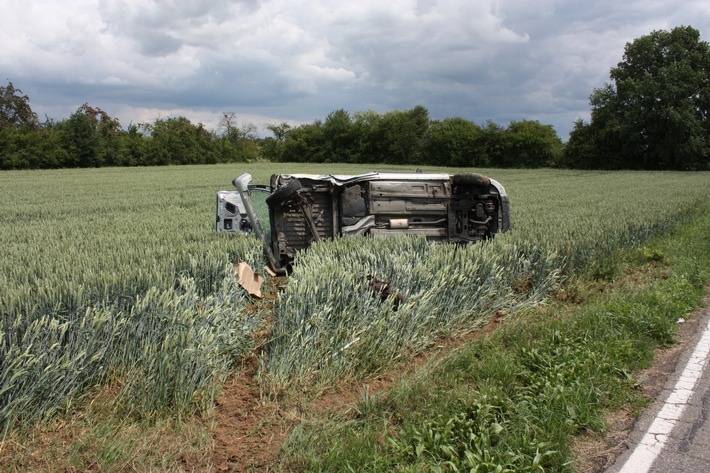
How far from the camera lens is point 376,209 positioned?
8.28m

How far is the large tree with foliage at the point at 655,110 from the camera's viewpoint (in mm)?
48188

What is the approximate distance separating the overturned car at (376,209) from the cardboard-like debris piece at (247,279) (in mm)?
1449

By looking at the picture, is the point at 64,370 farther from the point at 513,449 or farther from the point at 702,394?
the point at 702,394

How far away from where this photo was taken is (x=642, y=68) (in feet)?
174

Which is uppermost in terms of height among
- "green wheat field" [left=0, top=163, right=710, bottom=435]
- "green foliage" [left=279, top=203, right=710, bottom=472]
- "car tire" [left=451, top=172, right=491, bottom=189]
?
"car tire" [left=451, top=172, right=491, bottom=189]

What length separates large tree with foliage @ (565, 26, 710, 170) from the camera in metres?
48.2

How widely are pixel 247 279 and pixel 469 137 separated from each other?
58971mm

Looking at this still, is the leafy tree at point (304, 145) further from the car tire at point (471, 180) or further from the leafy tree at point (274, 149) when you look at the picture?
the car tire at point (471, 180)

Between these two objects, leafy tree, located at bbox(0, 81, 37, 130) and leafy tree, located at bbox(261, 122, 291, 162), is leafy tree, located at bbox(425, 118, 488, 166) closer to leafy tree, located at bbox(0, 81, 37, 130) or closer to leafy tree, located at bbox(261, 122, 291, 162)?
leafy tree, located at bbox(261, 122, 291, 162)

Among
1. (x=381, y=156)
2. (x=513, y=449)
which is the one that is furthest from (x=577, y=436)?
(x=381, y=156)

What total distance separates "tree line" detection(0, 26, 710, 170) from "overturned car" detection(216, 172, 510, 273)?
152 feet

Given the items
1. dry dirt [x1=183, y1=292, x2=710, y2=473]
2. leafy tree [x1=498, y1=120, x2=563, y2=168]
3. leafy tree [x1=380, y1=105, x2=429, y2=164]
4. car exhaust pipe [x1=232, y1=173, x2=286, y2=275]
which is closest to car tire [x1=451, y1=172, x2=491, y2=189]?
car exhaust pipe [x1=232, y1=173, x2=286, y2=275]

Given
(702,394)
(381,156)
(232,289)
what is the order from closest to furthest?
1. (702,394)
2. (232,289)
3. (381,156)

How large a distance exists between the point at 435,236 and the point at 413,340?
3.83 m
